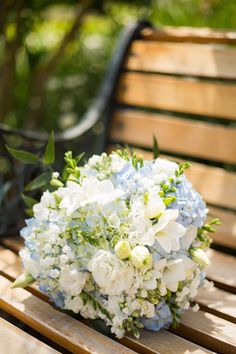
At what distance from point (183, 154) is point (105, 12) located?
4.62 feet

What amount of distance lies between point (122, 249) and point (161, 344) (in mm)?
264

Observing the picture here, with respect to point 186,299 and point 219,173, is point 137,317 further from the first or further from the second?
point 219,173

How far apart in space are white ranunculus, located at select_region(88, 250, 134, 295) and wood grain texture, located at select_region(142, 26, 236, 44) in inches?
46.7

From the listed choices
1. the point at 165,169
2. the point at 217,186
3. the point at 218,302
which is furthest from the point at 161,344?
the point at 217,186

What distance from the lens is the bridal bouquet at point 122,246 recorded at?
130cm

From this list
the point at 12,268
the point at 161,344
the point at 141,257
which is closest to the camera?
the point at 141,257

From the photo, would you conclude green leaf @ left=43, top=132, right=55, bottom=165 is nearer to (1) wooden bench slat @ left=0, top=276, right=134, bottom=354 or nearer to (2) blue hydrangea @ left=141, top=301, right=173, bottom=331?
(1) wooden bench slat @ left=0, top=276, right=134, bottom=354

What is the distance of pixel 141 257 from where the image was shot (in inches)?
49.5

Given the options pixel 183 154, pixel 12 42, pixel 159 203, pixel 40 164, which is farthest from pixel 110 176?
pixel 12 42

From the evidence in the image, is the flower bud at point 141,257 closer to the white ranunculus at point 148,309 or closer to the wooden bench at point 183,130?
the white ranunculus at point 148,309

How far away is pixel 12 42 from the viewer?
2924 millimetres

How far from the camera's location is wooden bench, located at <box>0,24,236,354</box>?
4.88 ft

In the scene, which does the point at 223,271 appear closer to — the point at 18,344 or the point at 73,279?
the point at 73,279

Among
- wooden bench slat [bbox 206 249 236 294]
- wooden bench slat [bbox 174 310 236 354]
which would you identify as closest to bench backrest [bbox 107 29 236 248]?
wooden bench slat [bbox 206 249 236 294]
